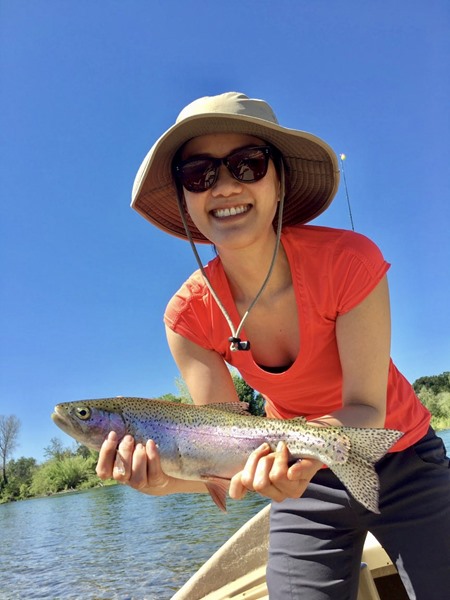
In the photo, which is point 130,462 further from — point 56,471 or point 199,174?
point 56,471

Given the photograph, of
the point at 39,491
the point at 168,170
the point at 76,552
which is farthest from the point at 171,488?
the point at 39,491

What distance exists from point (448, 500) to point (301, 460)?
3.21ft

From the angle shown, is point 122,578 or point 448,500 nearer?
point 448,500

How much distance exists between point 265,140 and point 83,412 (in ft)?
6.10

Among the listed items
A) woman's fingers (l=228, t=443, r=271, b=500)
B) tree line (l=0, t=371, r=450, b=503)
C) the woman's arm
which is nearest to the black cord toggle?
the woman's arm

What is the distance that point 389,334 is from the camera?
9.45 ft

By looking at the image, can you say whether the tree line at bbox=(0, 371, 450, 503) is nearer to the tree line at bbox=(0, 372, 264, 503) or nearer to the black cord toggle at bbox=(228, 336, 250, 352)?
the tree line at bbox=(0, 372, 264, 503)

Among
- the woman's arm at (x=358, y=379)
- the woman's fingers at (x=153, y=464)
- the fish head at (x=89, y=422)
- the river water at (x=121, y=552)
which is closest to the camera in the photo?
the woman's arm at (x=358, y=379)

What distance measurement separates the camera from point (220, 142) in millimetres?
2928

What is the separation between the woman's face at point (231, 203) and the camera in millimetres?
2787

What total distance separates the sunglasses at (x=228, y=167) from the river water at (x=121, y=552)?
902 cm

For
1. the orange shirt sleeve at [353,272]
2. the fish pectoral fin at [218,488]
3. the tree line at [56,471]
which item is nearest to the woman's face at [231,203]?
the orange shirt sleeve at [353,272]

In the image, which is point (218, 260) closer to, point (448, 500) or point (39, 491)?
point (448, 500)

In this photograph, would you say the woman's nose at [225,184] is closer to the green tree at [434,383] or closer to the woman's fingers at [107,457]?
the woman's fingers at [107,457]
